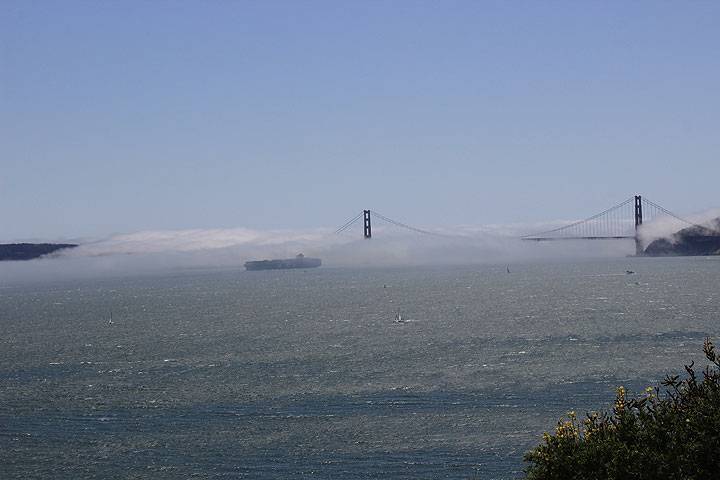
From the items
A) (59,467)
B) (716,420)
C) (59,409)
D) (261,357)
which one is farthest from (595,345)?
(716,420)

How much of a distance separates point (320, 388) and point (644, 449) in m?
39.7

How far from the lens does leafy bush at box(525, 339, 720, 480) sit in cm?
1994

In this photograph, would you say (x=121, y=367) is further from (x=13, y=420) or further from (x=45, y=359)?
(x=13, y=420)

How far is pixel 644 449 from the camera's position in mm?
20578

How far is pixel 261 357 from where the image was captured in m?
78.9

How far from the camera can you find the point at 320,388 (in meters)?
58.9

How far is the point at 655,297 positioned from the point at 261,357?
92.1m

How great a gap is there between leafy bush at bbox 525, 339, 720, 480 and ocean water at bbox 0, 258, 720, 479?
15850 millimetres

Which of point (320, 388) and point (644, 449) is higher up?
point (644, 449)

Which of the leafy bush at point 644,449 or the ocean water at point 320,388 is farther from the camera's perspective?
the ocean water at point 320,388

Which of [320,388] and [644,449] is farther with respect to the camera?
[320,388]

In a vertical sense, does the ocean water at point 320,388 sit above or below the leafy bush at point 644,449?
below

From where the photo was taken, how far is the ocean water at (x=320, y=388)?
135 feet

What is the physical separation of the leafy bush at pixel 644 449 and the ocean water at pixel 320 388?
624 inches
